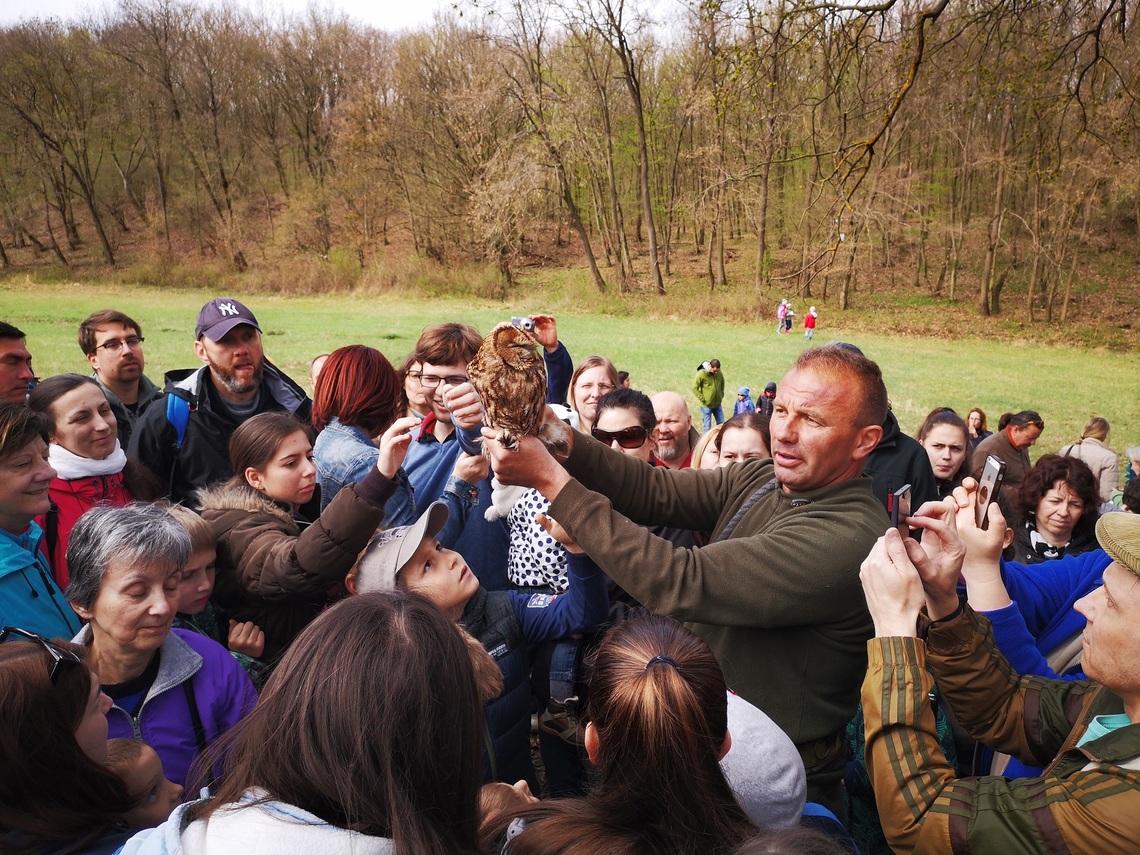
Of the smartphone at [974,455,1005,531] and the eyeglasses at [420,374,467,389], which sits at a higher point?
the eyeglasses at [420,374,467,389]

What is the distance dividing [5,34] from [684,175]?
31.2 m

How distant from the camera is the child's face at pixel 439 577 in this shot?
9.00 feet

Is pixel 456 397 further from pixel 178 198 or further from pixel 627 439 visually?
pixel 178 198

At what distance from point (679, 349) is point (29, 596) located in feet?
64.0

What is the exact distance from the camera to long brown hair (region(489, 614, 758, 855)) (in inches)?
61.4

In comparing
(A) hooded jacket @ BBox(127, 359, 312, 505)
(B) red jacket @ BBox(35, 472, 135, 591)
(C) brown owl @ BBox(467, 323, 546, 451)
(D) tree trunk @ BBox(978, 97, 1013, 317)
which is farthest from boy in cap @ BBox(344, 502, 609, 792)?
(D) tree trunk @ BBox(978, 97, 1013, 317)

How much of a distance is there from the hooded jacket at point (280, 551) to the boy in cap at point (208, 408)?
1.30 metres

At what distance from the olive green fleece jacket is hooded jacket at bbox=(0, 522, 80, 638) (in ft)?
6.20

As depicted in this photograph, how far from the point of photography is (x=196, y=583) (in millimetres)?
2795

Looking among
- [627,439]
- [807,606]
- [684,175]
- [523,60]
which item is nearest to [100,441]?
[627,439]

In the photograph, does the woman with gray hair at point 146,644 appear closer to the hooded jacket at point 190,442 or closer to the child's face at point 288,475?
the child's face at point 288,475

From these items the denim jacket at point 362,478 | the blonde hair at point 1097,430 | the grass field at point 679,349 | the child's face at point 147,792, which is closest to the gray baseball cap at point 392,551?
the denim jacket at point 362,478

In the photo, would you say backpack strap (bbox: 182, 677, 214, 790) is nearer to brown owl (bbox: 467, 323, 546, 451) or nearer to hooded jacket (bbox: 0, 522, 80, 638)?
hooded jacket (bbox: 0, 522, 80, 638)

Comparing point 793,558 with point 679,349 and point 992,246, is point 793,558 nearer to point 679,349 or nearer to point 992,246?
point 679,349
